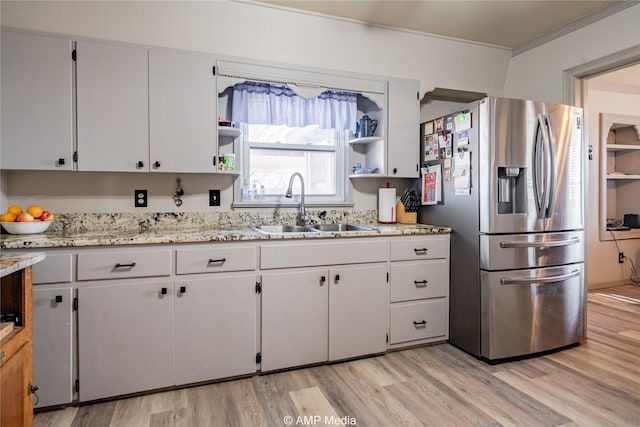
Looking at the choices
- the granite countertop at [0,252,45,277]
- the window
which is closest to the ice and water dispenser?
the window

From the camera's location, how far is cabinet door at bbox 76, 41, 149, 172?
7.42 feet

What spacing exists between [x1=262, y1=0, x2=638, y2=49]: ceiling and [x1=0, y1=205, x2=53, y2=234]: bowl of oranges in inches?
80.3

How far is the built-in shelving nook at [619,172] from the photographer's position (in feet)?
15.0

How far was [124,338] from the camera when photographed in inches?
80.7

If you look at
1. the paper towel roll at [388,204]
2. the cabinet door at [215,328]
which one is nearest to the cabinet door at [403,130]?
the paper towel roll at [388,204]

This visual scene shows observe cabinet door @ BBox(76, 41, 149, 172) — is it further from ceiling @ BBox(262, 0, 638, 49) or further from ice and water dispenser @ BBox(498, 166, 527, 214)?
ice and water dispenser @ BBox(498, 166, 527, 214)

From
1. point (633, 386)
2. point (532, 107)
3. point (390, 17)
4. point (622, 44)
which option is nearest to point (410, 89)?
point (390, 17)

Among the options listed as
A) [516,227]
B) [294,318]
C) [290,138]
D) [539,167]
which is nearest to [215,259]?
[294,318]

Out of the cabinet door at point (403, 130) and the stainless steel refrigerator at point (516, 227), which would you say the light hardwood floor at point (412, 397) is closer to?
the stainless steel refrigerator at point (516, 227)

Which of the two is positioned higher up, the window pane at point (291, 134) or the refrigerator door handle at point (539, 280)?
the window pane at point (291, 134)

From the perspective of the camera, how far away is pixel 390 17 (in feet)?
9.63

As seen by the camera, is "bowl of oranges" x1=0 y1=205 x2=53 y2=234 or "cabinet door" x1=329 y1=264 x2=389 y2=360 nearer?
"bowl of oranges" x1=0 y1=205 x2=53 y2=234

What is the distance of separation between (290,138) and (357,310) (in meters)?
1.49

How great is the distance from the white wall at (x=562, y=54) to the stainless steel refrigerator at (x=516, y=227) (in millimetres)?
581
